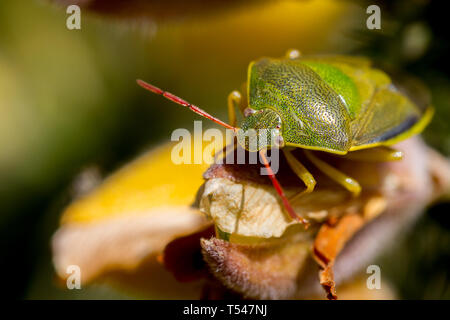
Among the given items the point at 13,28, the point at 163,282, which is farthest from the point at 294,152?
the point at 13,28

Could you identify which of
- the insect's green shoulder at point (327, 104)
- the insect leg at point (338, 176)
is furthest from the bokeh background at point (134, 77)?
the insect leg at point (338, 176)

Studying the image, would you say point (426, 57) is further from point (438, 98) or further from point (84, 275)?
point (84, 275)

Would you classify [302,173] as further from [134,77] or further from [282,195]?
[134,77]

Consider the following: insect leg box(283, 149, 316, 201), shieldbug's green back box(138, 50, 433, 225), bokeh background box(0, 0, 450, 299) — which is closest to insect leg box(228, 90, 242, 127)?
shieldbug's green back box(138, 50, 433, 225)

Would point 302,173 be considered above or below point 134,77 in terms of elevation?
below

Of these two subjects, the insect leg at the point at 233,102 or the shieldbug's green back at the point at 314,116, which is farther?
the insect leg at the point at 233,102
